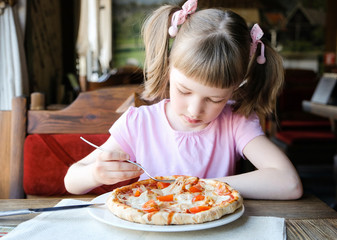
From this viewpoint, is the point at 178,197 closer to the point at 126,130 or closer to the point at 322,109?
the point at 126,130

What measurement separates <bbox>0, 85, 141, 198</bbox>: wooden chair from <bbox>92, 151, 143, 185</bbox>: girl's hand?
512 mm

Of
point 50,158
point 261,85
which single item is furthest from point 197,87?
point 50,158

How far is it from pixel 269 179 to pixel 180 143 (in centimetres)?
37

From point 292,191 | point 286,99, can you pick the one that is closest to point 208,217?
point 292,191

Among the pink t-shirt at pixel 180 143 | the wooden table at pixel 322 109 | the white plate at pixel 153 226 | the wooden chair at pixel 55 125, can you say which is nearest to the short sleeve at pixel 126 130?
the pink t-shirt at pixel 180 143

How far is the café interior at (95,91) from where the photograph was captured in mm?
1427

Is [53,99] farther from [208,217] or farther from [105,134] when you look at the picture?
[208,217]

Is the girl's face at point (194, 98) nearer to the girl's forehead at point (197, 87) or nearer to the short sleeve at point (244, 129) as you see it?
the girl's forehead at point (197, 87)

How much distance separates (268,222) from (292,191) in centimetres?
27

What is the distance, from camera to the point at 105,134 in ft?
4.81

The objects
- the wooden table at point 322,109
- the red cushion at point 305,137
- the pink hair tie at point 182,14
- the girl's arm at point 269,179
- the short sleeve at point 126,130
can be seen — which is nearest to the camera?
the girl's arm at point 269,179

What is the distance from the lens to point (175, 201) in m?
0.87

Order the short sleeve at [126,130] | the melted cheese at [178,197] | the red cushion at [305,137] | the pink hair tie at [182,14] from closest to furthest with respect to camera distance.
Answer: the melted cheese at [178,197], the pink hair tie at [182,14], the short sleeve at [126,130], the red cushion at [305,137]

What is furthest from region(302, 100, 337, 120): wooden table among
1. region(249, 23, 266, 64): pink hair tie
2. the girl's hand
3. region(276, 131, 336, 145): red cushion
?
the girl's hand
